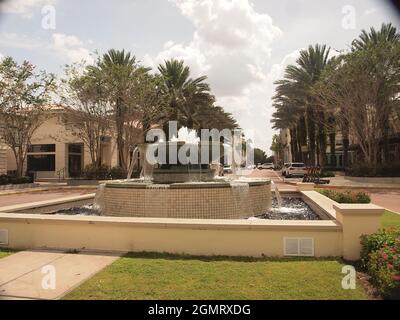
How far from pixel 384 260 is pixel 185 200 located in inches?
222

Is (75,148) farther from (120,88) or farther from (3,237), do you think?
(3,237)

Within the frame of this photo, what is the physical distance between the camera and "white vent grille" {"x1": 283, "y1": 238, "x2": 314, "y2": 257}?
6457mm

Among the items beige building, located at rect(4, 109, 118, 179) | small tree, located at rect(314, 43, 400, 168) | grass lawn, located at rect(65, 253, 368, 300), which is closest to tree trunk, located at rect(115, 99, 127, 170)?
beige building, located at rect(4, 109, 118, 179)

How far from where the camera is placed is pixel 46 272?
5.70m

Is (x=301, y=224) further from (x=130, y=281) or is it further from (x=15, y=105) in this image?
(x=15, y=105)

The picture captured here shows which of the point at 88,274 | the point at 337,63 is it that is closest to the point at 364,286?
the point at 88,274

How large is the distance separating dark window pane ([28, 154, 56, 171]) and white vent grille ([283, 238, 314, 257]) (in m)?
43.4

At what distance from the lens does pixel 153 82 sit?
118 ft

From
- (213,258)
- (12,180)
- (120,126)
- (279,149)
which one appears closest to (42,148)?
(12,180)

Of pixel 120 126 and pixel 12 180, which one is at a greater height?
pixel 120 126

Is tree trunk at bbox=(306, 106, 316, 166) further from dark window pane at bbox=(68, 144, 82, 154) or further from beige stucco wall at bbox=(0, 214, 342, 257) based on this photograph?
beige stucco wall at bbox=(0, 214, 342, 257)

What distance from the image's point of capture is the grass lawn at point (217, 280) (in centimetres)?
469

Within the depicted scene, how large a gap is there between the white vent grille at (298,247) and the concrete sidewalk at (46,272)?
3.05 metres
